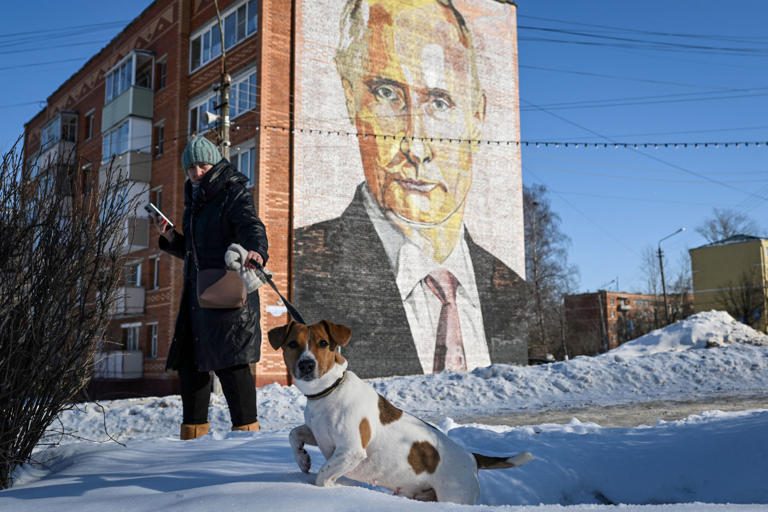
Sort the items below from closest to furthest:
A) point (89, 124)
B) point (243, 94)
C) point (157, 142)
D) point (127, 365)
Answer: point (243, 94), point (127, 365), point (157, 142), point (89, 124)

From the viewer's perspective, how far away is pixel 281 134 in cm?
1975

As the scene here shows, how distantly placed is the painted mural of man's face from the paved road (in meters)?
11.7

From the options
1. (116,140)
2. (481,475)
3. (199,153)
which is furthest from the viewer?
(116,140)

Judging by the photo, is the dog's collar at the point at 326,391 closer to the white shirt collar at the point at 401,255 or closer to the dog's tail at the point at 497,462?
the dog's tail at the point at 497,462

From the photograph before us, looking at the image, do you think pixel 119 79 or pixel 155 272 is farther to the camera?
pixel 119 79

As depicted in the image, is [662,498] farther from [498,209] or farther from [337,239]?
[498,209]

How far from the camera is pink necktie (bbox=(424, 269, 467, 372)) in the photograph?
71.4 feet

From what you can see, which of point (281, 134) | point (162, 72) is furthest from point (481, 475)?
point (162, 72)

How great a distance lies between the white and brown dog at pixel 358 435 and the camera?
291 centimetres

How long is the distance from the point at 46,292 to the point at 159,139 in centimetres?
2316

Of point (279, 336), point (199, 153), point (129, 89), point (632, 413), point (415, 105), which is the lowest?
point (632, 413)

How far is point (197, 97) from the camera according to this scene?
23.5m

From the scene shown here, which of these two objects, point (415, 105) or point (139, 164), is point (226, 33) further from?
point (415, 105)

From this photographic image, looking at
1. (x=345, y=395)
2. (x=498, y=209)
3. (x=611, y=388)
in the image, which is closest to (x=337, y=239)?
(x=498, y=209)
